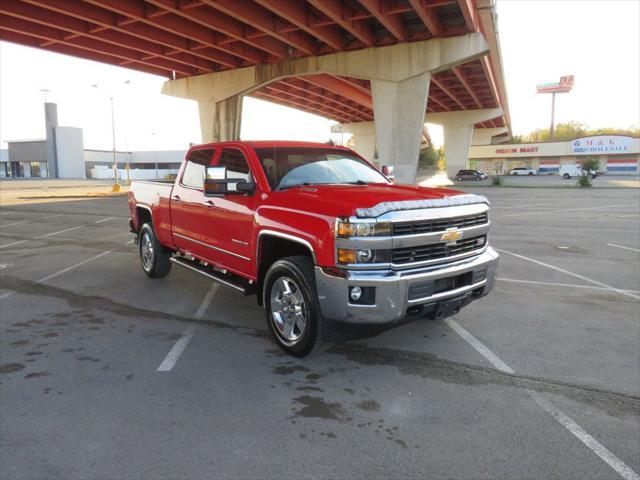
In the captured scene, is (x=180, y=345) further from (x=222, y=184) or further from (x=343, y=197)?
(x=343, y=197)

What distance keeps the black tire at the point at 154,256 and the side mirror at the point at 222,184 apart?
3021mm

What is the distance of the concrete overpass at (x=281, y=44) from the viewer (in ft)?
63.6

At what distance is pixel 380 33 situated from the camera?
24.7 metres

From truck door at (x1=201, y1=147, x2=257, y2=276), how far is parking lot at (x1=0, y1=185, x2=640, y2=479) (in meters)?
0.79

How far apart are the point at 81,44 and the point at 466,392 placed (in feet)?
89.7

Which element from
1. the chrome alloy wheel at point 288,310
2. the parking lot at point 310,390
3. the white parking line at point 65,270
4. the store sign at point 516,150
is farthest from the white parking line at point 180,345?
the store sign at point 516,150

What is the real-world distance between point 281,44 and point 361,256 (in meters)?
25.2

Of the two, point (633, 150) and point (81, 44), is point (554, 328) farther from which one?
point (633, 150)

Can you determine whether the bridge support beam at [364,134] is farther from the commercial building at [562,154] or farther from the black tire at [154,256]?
the black tire at [154,256]

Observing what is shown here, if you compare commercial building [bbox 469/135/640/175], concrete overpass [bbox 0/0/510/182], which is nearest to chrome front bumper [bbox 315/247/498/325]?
concrete overpass [bbox 0/0/510/182]

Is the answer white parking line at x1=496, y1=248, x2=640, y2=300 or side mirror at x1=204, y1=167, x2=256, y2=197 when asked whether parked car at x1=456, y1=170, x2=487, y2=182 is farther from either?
side mirror at x1=204, y1=167, x2=256, y2=197

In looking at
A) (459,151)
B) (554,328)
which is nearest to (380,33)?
(554,328)

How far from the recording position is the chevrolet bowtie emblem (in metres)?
4.17

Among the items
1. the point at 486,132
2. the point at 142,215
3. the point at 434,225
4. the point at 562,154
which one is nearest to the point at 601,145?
the point at 562,154
